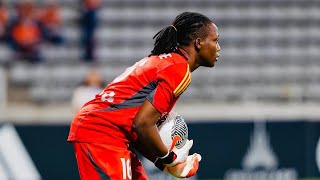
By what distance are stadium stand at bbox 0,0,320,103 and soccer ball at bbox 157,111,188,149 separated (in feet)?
24.3

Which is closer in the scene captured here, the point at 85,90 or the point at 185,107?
the point at 85,90

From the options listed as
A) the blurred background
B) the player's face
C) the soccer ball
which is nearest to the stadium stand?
the blurred background

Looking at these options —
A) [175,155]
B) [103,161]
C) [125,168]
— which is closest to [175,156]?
[175,155]

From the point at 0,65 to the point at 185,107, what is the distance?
12.8 feet

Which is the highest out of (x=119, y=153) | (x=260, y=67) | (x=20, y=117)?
(x=119, y=153)

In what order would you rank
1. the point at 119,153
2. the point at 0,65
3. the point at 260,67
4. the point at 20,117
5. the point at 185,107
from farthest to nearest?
the point at 260,67 < the point at 0,65 < the point at 185,107 < the point at 20,117 < the point at 119,153

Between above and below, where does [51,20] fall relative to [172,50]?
below

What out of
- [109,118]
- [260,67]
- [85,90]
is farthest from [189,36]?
[260,67]

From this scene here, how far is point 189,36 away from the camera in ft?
17.4

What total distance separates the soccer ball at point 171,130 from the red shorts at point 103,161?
0.25 meters

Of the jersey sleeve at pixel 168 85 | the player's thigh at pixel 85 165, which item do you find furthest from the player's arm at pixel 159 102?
the player's thigh at pixel 85 165

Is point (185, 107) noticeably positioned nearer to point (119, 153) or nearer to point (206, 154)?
point (206, 154)

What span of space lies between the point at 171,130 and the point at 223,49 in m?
10.1

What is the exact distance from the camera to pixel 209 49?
5305 mm
